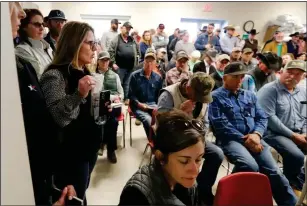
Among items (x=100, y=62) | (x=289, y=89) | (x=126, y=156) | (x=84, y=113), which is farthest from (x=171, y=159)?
(x=100, y=62)

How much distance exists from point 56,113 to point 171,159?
550mm

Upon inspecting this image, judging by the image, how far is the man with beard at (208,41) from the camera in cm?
361

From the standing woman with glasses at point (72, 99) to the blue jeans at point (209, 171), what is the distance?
0.93 meters

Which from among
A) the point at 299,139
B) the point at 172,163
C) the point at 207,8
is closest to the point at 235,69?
the point at 299,139

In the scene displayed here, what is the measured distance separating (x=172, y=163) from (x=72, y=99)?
1.72ft

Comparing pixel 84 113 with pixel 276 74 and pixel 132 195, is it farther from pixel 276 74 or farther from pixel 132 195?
pixel 276 74

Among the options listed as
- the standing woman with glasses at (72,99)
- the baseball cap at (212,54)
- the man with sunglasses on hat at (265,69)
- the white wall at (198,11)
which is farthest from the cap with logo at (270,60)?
the standing woman with glasses at (72,99)

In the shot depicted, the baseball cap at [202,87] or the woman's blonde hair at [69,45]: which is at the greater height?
the woman's blonde hair at [69,45]

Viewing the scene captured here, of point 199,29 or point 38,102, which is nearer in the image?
point 38,102

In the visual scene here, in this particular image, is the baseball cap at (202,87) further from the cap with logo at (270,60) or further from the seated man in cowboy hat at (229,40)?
the seated man in cowboy hat at (229,40)

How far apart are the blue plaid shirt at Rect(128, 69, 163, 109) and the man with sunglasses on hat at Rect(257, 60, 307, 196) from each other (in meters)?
1.04

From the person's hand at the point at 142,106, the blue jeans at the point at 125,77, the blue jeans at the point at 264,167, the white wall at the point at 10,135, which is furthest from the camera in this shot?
the blue jeans at the point at 125,77

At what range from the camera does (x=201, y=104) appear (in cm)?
177

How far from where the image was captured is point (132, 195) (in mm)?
791
